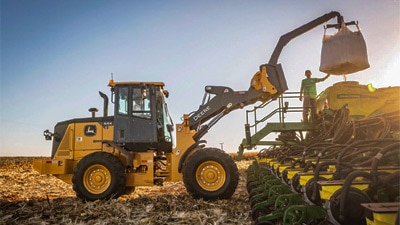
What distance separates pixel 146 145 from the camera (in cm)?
904

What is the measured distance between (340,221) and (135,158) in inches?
269

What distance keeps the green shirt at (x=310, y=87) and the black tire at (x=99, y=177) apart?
611 cm

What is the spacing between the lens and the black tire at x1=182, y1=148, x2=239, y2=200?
7.89 m

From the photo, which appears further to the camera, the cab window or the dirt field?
the cab window

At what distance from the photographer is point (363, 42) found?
29.7 feet

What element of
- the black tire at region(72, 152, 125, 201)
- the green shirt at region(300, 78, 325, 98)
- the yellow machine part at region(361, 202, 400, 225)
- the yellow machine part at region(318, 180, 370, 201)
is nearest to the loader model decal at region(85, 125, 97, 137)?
the black tire at region(72, 152, 125, 201)

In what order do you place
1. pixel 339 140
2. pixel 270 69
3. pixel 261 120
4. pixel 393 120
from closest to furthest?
pixel 393 120 < pixel 339 140 < pixel 270 69 < pixel 261 120

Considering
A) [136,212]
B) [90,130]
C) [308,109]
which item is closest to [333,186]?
[136,212]

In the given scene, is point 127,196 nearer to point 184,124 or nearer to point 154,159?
point 154,159

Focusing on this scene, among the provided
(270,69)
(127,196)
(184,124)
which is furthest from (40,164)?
(270,69)

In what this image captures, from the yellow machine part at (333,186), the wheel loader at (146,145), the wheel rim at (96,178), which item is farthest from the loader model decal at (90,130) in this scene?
the yellow machine part at (333,186)

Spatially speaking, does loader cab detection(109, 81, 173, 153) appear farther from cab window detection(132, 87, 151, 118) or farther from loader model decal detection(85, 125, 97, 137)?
loader model decal detection(85, 125, 97, 137)

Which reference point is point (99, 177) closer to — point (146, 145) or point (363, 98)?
point (146, 145)

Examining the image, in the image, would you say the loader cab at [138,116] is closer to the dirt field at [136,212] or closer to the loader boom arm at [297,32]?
the dirt field at [136,212]
